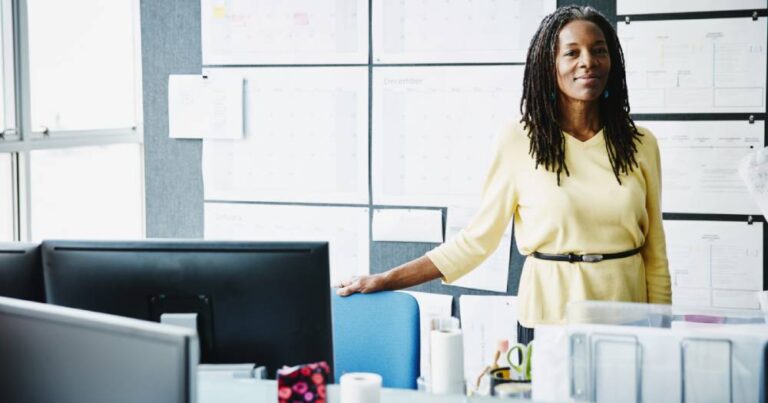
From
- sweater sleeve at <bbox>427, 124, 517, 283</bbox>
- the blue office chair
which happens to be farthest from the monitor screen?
sweater sleeve at <bbox>427, 124, 517, 283</bbox>

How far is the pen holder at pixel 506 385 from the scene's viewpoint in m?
1.70

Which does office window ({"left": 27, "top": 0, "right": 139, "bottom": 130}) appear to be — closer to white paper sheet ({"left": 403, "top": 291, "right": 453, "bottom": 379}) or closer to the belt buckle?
white paper sheet ({"left": 403, "top": 291, "right": 453, "bottom": 379})

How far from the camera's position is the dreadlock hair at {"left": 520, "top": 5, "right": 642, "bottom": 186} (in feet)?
7.32

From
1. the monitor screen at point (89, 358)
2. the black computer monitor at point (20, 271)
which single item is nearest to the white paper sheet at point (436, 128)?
the black computer monitor at point (20, 271)

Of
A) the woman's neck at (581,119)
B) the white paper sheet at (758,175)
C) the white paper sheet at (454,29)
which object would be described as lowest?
the white paper sheet at (758,175)

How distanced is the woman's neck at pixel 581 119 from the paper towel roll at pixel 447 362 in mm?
751

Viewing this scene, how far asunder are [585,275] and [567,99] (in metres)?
0.45

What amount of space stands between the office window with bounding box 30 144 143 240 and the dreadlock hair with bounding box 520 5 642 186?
1808 mm

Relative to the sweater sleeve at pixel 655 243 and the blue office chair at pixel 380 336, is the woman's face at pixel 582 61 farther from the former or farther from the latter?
the blue office chair at pixel 380 336

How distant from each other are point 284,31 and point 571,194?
4.51 feet

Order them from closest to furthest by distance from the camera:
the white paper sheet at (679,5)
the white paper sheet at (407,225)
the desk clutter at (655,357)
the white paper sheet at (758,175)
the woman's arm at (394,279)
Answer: the desk clutter at (655,357), the woman's arm at (394,279), the white paper sheet at (758,175), the white paper sheet at (679,5), the white paper sheet at (407,225)

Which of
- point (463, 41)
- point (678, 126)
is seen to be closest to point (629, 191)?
point (678, 126)

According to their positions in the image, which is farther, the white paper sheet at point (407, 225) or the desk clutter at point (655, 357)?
the white paper sheet at point (407, 225)

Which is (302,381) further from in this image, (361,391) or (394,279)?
(394,279)
